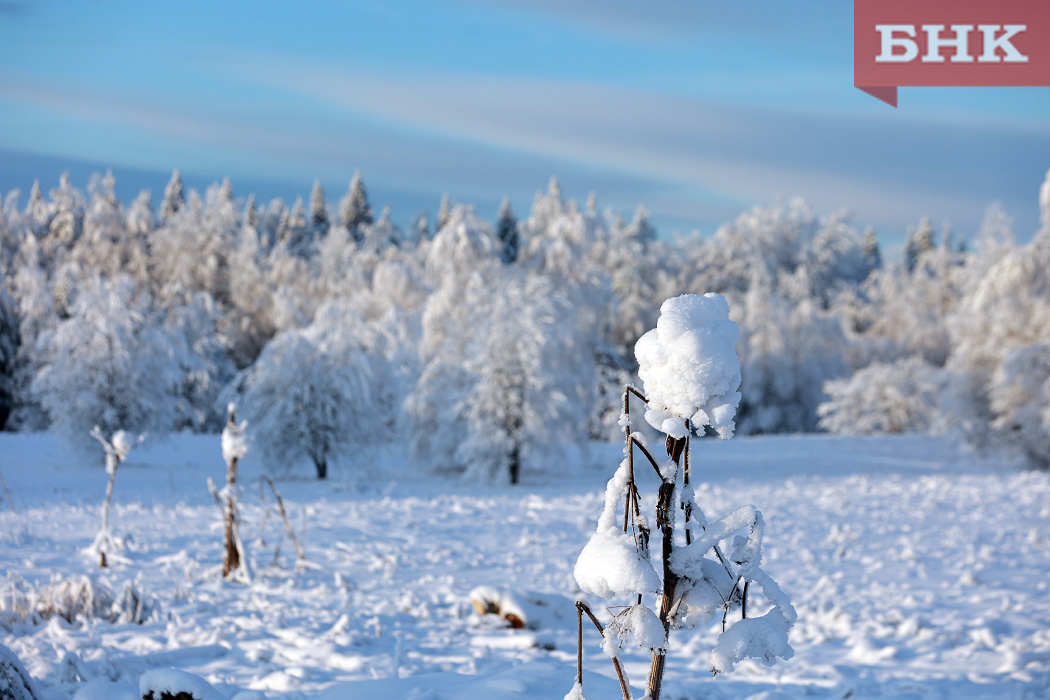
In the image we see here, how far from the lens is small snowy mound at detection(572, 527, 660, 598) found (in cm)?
134

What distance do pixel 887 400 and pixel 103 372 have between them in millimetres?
26100

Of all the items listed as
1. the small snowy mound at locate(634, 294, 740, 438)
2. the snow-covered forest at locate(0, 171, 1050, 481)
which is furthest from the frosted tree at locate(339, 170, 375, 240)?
the small snowy mound at locate(634, 294, 740, 438)

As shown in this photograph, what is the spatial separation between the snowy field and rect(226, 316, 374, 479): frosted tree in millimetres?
4543

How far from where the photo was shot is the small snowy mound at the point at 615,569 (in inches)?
52.9

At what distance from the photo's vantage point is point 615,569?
1356 mm

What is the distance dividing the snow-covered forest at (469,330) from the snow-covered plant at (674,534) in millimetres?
13288

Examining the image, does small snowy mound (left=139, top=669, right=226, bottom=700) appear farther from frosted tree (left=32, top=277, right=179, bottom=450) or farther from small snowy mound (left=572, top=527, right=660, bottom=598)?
frosted tree (left=32, top=277, right=179, bottom=450)

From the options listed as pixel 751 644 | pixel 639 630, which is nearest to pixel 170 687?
pixel 639 630

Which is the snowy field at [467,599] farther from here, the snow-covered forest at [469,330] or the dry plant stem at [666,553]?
the snow-covered forest at [469,330]

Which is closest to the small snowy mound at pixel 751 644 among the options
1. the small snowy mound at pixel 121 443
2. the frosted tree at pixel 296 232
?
the small snowy mound at pixel 121 443

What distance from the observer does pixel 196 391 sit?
24.9 metres

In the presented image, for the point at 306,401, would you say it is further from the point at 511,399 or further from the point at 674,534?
the point at 674,534

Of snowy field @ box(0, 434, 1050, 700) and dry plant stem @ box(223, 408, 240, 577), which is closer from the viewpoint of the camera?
snowy field @ box(0, 434, 1050, 700)

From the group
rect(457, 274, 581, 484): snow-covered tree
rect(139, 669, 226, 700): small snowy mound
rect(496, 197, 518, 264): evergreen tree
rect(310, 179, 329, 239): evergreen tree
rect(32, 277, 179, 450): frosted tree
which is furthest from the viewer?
rect(310, 179, 329, 239): evergreen tree
